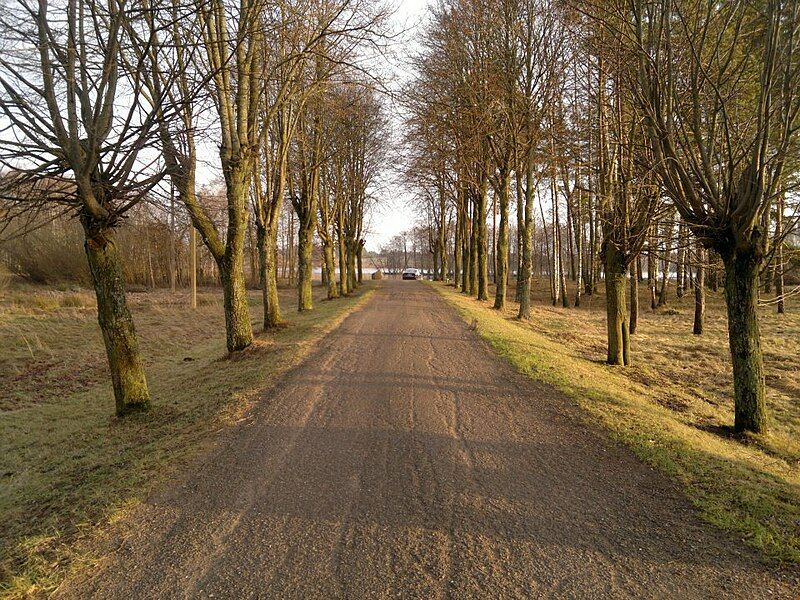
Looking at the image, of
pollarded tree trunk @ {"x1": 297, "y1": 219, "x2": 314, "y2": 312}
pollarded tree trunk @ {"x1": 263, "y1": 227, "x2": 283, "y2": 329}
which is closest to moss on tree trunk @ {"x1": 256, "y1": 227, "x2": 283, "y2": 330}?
pollarded tree trunk @ {"x1": 263, "y1": 227, "x2": 283, "y2": 329}

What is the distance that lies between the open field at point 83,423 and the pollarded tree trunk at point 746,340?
7031 mm

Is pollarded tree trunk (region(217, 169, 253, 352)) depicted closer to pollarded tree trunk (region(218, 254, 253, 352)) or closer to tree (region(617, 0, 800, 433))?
pollarded tree trunk (region(218, 254, 253, 352))

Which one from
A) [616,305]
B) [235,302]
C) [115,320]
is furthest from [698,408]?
[115,320]

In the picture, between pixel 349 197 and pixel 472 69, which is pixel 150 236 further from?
pixel 472 69

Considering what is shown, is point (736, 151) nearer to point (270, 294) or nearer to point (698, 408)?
point (698, 408)

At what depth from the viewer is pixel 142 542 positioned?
3355 millimetres

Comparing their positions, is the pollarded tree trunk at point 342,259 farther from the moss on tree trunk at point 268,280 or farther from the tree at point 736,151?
the tree at point 736,151

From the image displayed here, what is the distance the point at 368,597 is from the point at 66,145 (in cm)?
644

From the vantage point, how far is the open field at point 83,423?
3635 mm

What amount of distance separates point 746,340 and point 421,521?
5.78 metres

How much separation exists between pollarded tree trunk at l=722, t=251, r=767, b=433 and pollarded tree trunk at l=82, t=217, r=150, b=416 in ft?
29.1

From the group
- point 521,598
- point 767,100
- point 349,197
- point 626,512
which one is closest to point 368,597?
point 521,598

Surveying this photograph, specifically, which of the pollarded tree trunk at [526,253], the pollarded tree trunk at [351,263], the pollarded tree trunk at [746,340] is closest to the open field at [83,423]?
the pollarded tree trunk at [746,340]

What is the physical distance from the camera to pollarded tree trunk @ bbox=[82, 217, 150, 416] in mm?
6777
